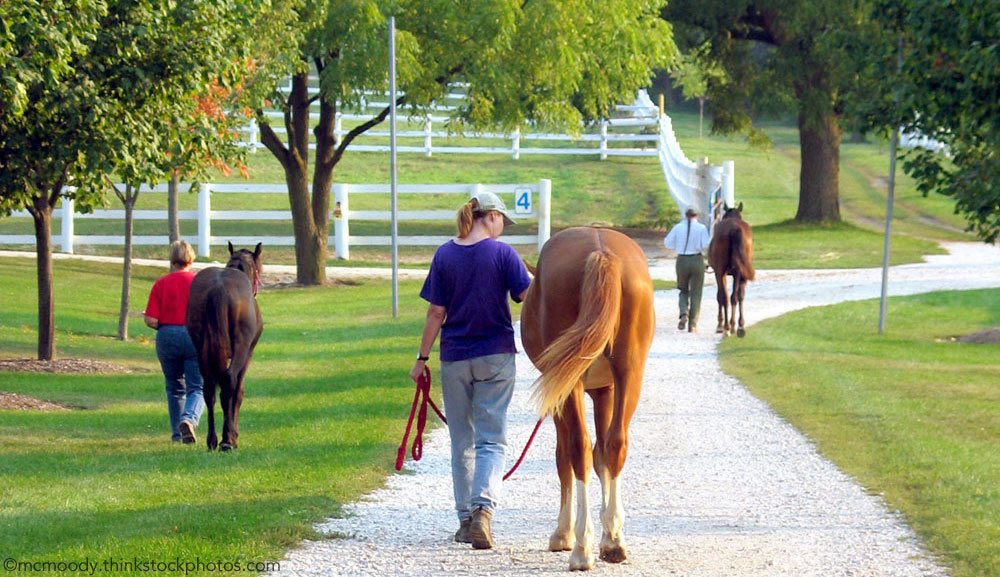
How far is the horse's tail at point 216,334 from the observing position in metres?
9.94

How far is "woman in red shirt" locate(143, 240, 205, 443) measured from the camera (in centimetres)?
1059

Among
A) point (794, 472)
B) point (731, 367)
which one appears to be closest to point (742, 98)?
point (731, 367)

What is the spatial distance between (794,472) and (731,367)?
5.76m

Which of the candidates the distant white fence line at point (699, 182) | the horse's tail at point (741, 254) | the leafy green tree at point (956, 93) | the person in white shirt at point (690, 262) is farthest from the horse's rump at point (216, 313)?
the distant white fence line at point (699, 182)

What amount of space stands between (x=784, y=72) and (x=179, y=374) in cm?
2537

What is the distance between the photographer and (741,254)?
59.1ft

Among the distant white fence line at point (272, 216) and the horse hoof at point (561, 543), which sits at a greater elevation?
the distant white fence line at point (272, 216)

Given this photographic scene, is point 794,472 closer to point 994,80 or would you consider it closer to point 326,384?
point 994,80

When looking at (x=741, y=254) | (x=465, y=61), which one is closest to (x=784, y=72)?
(x=465, y=61)

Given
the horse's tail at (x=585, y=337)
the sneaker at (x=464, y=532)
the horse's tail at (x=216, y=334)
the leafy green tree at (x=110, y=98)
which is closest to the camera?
the horse's tail at (x=585, y=337)

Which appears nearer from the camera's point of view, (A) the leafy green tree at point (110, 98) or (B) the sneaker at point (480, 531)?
(B) the sneaker at point (480, 531)

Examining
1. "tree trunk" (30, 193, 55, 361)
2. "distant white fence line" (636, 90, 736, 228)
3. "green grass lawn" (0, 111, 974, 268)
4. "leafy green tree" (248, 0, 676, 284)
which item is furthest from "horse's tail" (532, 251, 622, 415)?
"green grass lawn" (0, 111, 974, 268)

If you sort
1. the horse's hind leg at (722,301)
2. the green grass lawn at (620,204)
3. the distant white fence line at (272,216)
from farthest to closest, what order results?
the green grass lawn at (620,204), the distant white fence line at (272,216), the horse's hind leg at (722,301)

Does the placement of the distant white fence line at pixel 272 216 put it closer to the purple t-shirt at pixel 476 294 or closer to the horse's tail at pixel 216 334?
the horse's tail at pixel 216 334
